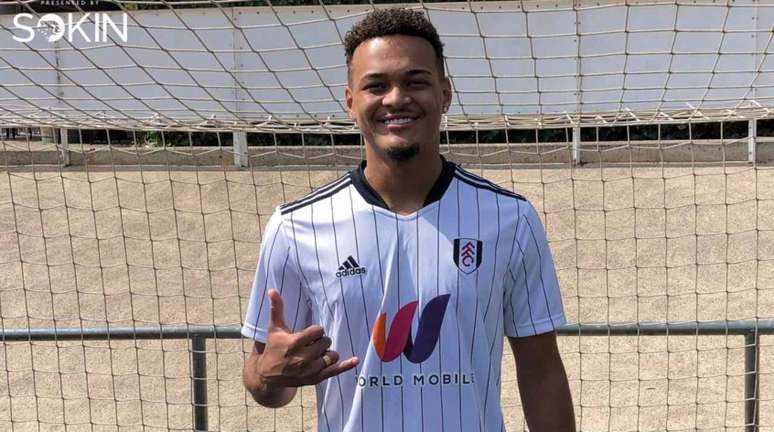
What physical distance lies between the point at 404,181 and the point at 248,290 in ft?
15.2

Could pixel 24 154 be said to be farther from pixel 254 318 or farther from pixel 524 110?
pixel 254 318

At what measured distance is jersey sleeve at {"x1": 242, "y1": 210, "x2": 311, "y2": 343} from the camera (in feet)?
4.66

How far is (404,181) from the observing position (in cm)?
141

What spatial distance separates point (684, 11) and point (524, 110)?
2186 mm

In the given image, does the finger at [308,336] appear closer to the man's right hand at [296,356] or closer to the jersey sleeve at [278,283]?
the man's right hand at [296,356]

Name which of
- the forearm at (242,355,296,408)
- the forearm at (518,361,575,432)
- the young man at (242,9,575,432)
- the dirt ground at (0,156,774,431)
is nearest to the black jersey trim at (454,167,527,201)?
the young man at (242,9,575,432)

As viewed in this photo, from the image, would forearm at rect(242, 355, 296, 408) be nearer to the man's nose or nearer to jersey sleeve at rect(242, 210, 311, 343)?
jersey sleeve at rect(242, 210, 311, 343)

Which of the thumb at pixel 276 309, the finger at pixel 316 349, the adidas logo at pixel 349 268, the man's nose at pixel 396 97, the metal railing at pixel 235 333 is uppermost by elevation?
the man's nose at pixel 396 97

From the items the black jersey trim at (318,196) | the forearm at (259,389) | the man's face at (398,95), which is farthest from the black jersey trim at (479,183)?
the forearm at (259,389)

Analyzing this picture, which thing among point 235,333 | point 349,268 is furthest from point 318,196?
point 235,333

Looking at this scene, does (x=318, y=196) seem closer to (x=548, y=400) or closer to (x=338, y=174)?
(x=548, y=400)

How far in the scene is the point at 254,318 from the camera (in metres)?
1.49

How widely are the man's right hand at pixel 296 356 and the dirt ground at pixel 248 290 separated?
222cm

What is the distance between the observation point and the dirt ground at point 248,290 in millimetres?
3980
